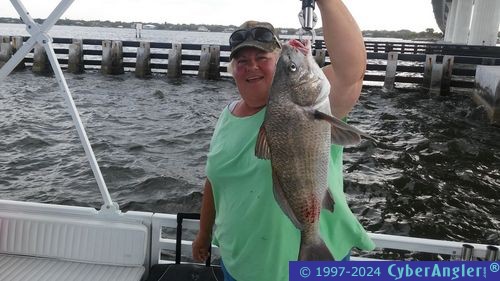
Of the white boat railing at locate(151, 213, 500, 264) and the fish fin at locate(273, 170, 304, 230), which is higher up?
the fish fin at locate(273, 170, 304, 230)

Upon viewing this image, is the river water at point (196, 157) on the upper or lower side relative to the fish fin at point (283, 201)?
lower

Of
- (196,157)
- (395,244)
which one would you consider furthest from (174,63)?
(395,244)

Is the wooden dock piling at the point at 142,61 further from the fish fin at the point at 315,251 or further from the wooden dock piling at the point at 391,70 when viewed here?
the fish fin at the point at 315,251

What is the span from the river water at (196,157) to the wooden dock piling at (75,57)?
503cm

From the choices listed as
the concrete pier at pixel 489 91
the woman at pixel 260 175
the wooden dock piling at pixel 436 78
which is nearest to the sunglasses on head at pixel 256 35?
the woman at pixel 260 175

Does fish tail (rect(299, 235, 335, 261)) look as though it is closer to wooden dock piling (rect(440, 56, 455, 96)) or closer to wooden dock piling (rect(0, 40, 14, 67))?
wooden dock piling (rect(440, 56, 455, 96))

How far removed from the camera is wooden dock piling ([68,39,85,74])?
80.8 ft

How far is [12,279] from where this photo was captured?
3.67 meters

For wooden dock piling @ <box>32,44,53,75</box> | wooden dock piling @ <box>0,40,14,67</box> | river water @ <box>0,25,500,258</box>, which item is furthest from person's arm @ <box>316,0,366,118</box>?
wooden dock piling @ <box>0,40,14,67</box>

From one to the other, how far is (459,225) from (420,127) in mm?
7994

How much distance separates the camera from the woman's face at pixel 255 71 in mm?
2336

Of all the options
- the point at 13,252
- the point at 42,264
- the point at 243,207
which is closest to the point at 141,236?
the point at 42,264

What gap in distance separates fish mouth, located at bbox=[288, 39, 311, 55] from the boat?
6.97ft

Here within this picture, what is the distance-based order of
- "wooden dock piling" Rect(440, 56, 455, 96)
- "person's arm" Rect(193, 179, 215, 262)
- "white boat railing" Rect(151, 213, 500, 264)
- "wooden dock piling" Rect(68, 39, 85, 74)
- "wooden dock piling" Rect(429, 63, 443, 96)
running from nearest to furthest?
"person's arm" Rect(193, 179, 215, 262) → "white boat railing" Rect(151, 213, 500, 264) → "wooden dock piling" Rect(440, 56, 455, 96) → "wooden dock piling" Rect(429, 63, 443, 96) → "wooden dock piling" Rect(68, 39, 85, 74)
